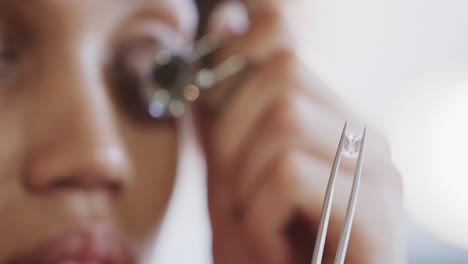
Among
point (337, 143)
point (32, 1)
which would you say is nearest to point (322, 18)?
point (337, 143)

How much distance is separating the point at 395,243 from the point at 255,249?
0.12 m

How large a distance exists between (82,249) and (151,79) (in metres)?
0.16

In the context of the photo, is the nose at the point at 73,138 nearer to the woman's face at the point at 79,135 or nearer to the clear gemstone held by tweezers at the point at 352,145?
the woman's face at the point at 79,135

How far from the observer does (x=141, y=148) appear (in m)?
0.57

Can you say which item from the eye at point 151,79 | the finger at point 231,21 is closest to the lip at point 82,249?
the eye at point 151,79

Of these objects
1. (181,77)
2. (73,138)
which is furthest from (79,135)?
(181,77)

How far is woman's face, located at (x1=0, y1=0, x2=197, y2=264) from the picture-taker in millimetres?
515

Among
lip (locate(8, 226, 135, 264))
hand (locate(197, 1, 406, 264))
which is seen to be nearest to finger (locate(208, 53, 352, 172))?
hand (locate(197, 1, 406, 264))

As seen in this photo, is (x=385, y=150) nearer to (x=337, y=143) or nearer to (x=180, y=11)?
(x=337, y=143)

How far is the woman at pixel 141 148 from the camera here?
0.52 metres

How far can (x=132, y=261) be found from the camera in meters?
0.54

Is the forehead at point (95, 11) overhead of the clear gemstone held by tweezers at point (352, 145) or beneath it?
overhead

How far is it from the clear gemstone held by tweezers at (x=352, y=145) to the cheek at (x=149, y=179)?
157 millimetres

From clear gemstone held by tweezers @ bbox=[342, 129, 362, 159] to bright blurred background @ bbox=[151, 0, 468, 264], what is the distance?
27mm
